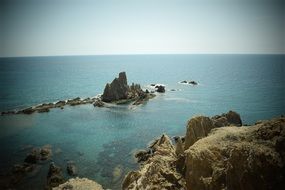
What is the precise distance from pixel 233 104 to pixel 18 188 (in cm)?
7039

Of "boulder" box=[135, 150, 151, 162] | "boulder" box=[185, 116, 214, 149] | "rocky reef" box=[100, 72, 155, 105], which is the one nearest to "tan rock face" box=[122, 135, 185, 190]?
"boulder" box=[185, 116, 214, 149]

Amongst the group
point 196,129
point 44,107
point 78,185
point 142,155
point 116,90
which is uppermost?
point 196,129

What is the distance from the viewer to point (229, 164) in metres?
16.1

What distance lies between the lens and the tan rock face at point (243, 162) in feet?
47.1

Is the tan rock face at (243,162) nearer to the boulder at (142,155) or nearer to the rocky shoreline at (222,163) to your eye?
the rocky shoreline at (222,163)

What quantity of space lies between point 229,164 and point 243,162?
112 cm

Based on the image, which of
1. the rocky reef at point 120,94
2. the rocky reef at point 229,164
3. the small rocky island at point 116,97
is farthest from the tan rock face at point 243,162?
the rocky reef at point 120,94

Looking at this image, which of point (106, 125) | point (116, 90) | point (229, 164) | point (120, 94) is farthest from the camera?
point (120, 94)

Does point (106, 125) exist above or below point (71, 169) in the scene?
above

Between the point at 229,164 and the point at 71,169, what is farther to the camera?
the point at 71,169

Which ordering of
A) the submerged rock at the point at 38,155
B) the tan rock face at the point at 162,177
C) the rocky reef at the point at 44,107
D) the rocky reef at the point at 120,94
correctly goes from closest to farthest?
the tan rock face at the point at 162,177
the submerged rock at the point at 38,155
the rocky reef at the point at 44,107
the rocky reef at the point at 120,94

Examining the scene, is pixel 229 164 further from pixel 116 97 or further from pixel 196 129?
pixel 116 97

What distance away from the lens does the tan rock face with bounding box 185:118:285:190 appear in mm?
14352

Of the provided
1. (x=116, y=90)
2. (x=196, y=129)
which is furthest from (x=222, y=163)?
(x=116, y=90)
